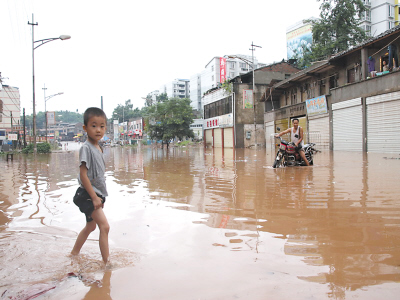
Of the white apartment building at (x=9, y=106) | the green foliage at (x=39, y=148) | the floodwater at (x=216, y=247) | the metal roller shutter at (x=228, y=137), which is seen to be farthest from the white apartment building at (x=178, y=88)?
the floodwater at (x=216, y=247)

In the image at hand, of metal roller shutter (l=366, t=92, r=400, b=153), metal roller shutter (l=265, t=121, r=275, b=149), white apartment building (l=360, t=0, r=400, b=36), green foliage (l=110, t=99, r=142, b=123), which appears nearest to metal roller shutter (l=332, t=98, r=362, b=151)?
metal roller shutter (l=366, t=92, r=400, b=153)

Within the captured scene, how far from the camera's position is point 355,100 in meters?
20.3

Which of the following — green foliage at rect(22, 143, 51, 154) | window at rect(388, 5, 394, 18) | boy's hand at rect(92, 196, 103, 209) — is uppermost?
window at rect(388, 5, 394, 18)

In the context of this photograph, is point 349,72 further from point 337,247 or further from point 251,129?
point 337,247

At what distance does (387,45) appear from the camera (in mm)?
18016

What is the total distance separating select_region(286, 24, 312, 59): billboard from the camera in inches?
2489

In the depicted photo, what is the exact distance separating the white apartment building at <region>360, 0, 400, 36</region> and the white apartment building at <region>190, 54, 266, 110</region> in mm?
23165

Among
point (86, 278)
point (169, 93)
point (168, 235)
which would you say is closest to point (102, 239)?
point (86, 278)

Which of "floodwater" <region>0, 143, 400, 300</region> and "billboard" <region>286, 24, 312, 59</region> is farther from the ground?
"billboard" <region>286, 24, 312, 59</region>

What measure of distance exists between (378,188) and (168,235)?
4491 mm

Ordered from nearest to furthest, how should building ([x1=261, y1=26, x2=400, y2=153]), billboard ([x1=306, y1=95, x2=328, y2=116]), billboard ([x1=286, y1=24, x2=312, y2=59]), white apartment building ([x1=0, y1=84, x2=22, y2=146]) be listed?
1. building ([x1=261, y1=26, x2=400, y2=153])
2. billboard ([x1=306, y1=95, x2=328, y2=116])
3. white apartment building ([x1=0, y1=84, x2=22, y2=146])
4. billboard ([x1=286, y1=24, x2=312, y2=59])

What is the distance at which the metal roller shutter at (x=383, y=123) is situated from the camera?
1694cm

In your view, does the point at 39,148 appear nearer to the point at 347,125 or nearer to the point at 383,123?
the point at 347,125

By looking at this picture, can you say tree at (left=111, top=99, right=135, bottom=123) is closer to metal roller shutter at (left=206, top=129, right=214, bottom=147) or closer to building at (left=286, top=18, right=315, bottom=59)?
building at (left=286, top=18, right=315, bottom=59)
